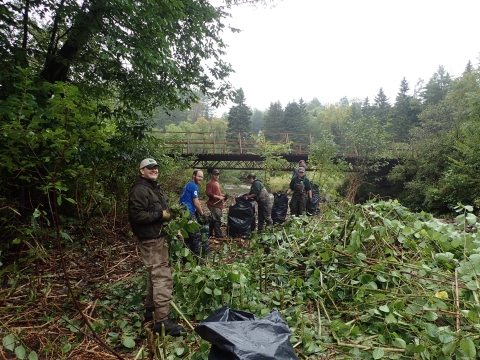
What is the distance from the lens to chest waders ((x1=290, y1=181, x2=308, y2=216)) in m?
6.70

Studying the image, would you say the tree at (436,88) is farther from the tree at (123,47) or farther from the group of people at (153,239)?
the group of people at (153,239)

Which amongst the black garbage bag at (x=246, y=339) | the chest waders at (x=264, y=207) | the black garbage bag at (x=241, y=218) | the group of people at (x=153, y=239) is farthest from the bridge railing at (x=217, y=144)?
the black garbage bag at (x=246, y=339)

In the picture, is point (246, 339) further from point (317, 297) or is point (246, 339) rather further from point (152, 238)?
point (317, 297)

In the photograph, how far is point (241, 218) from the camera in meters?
5.64

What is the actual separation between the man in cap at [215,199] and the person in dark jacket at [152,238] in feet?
8.90

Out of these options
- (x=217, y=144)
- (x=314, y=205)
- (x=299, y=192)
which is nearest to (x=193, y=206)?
(x=299, y=192)

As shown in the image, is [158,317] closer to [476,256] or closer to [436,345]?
[436,345]

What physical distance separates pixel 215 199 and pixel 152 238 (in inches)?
115

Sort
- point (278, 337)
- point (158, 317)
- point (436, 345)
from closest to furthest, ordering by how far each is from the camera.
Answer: point (278, 337) → point (436, 345) → point (158, 317)

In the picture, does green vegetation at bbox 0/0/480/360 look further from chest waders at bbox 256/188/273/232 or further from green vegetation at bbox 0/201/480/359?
chest waders at bbox 256/188/273/232

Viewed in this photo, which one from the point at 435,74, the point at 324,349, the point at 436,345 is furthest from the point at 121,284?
the point at 435,74

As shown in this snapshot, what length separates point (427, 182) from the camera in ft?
43.8

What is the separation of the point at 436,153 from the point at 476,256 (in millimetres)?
13990

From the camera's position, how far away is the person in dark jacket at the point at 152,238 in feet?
7.96
